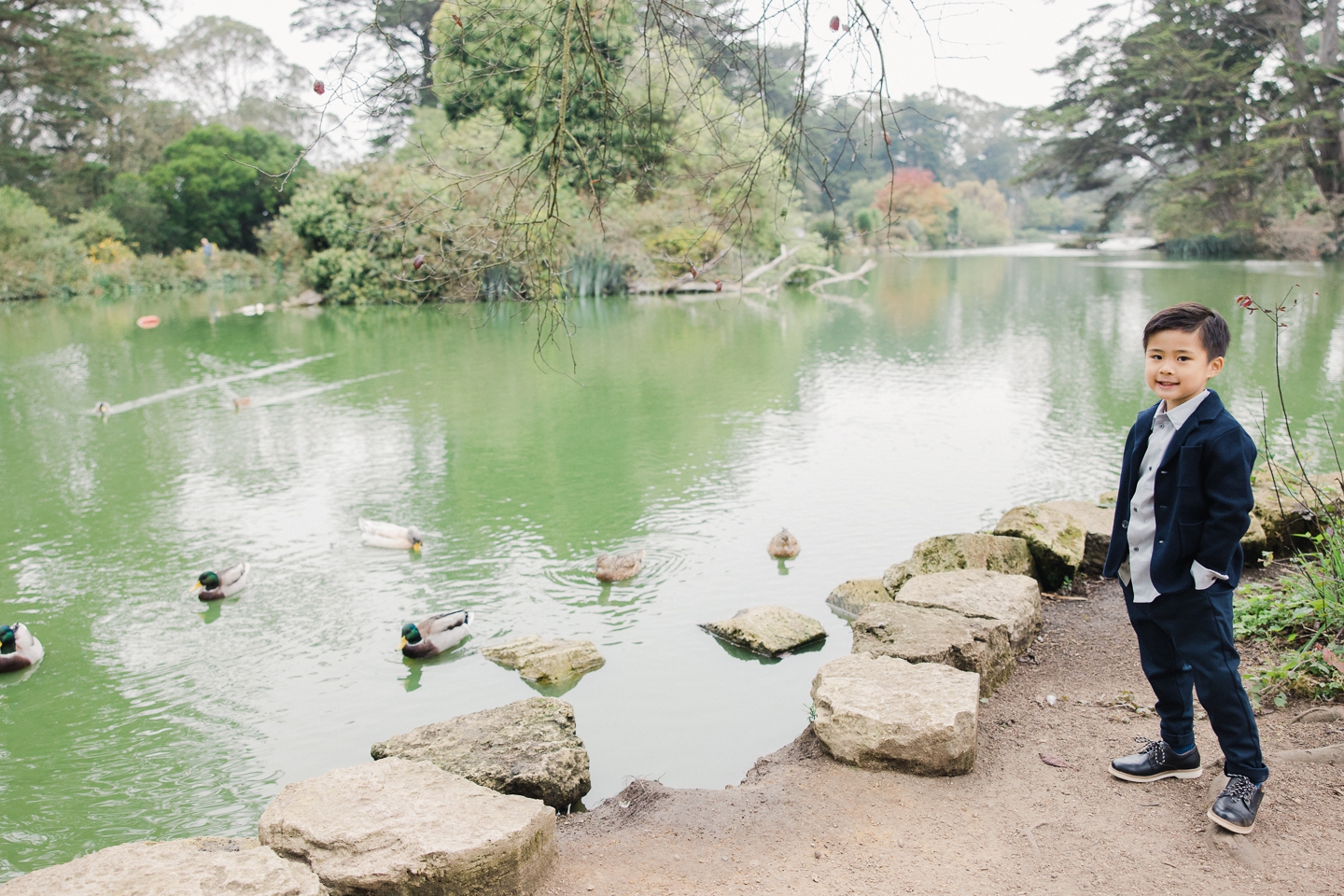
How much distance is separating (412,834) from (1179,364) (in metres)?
2.31

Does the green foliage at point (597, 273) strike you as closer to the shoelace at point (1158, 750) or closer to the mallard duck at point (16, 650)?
the mallard duck at point (16, 650)

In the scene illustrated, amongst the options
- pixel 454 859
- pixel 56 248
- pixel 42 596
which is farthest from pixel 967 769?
pixel 56 248

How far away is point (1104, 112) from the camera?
1249 inches

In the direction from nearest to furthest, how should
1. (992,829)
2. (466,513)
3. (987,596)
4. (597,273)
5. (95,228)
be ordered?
(992,829)
(987,596)
(466,513)
(597,273)
(95,228)

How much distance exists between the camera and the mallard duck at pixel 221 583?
16.9 feet

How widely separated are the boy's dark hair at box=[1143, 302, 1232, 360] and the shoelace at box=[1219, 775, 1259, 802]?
3.56 feet

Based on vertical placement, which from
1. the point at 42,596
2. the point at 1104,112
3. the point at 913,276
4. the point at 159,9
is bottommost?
the point at 42,596

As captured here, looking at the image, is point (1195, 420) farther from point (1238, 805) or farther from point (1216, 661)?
point (1238, 805)

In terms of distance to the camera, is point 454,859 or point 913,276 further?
point 913,276

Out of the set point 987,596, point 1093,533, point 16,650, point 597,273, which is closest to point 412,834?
point 987,596

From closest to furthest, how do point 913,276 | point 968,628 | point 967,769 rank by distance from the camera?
point 967,769 < point 968,628 < point 913,276

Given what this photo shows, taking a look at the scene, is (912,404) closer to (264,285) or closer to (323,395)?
(323,395)

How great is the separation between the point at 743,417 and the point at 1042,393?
333cm

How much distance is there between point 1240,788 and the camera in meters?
2.34
